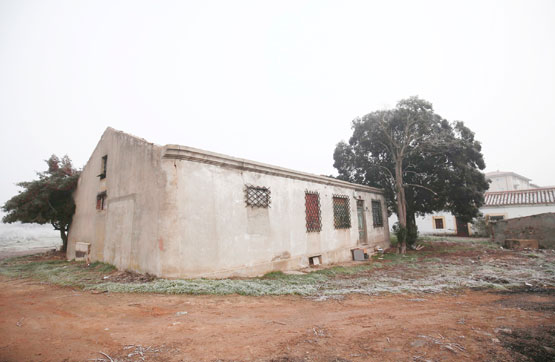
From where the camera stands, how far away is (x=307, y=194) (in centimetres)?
1051

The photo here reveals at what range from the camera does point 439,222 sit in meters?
24.7

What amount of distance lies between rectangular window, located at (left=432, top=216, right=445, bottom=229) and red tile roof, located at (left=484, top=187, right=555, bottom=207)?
12.2ft

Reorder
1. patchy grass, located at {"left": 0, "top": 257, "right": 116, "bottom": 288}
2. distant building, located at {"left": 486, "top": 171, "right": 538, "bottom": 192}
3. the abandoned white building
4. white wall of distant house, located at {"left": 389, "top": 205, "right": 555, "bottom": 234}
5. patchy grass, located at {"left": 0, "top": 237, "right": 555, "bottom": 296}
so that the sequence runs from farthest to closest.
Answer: distant building, located at {"left": 486, "top": 171, "right": 538, "bottom": 192} → white wall of distant house, located at {"left": 389, "top": 205, "right": 555, "bottom": 234} → patchy grass, located at {"left": 0, "top": 257, "right": 116, "bottom": 288} → the abandoned white building → patchy grass, located at {"left": 0, "top": 237, "right": 555, "bottom": 296}

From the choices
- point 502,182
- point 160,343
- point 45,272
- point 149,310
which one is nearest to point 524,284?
point 160,343

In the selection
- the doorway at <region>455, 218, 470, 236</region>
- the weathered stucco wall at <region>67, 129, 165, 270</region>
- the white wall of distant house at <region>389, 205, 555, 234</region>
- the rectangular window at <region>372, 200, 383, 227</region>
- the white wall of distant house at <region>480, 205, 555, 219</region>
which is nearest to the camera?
the weathered stucco wall at <region>67, 129, 165, 270</region>

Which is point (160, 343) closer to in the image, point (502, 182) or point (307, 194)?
point (307, 194)

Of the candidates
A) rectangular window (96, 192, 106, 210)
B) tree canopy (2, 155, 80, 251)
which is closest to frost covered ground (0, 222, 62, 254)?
tree canopy (2, 155, 80, 251)

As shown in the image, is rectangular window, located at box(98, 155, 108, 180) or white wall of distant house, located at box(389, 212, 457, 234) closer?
rectangular window, located at box(98, 155, 108, 180)

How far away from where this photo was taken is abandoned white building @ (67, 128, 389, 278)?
6.54m

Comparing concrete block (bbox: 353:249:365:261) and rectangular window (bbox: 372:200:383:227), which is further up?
rectangular window (bbox: 372:200:383:227)

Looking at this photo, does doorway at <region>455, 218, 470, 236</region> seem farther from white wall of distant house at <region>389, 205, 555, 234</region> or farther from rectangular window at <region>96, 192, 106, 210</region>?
rectangular window at <region>96, 192, 106, 210</region>

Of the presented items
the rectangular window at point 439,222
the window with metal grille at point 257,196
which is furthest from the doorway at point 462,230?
the window with metal grille at point 257,196

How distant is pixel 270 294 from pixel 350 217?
785cm

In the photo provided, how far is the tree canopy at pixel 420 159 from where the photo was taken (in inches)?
523
